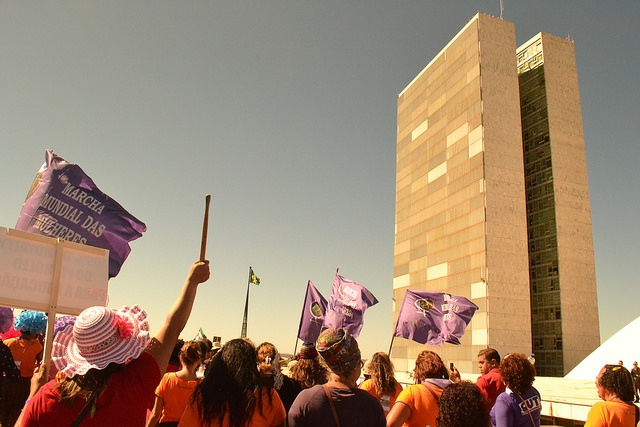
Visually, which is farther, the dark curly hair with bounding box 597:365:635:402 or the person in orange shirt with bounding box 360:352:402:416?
the person in orange shirt with bounding box 360:352:402:416

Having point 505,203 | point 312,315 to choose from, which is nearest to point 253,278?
point 312,315

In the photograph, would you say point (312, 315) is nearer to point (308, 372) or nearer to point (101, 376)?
point (308, 372)

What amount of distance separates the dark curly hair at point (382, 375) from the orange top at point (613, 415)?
1853 mm

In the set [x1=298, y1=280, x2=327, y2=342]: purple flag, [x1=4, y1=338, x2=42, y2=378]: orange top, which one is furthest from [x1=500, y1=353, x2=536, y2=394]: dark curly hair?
[x1=298, y1=280, x2=327, y2=342]: purple flag

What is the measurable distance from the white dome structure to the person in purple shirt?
Result: 41228 millimetres

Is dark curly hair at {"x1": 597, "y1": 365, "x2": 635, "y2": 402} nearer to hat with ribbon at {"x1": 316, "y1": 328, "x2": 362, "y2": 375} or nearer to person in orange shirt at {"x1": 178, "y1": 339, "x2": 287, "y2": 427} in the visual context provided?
hat with ribbon at {"x1": 316, "y1": 328, "x2": 362, "y2": 375}

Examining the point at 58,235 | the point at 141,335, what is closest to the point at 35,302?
the point at 141,335

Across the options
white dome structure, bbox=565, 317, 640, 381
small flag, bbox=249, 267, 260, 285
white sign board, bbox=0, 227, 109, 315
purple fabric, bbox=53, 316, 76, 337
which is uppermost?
small flag, bbox=249, 267, 260, 285

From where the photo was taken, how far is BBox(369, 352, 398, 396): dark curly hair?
5.48m

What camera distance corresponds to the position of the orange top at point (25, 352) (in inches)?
254

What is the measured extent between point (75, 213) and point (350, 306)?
1042 centimetres

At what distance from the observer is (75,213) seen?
6.84 metres

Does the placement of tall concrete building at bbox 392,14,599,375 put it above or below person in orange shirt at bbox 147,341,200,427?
above

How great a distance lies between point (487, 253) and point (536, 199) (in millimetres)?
12512
